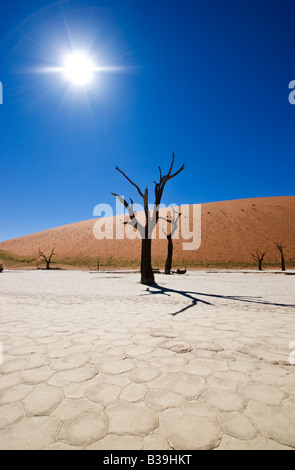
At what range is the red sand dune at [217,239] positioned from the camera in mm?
38844

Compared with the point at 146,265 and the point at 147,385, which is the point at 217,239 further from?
the point at 147,385

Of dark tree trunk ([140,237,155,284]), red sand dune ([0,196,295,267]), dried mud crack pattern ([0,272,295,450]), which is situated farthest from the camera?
red sand dune ([0,196,295,267])

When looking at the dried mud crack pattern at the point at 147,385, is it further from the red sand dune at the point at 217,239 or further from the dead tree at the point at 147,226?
the red sand dune at the point at 217,239

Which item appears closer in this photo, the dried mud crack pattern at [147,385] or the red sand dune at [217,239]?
the dried mud crack pattern at [147,385]

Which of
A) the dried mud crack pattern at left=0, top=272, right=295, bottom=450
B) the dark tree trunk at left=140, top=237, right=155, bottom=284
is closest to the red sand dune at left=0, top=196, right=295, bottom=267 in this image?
the dark tree trunk at left=140, top=237, right=155, bottom=284

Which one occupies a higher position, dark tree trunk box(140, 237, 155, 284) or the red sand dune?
the red sand dune

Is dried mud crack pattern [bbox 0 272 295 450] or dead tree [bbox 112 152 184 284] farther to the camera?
dead tree [bbox 112 152 184 284]

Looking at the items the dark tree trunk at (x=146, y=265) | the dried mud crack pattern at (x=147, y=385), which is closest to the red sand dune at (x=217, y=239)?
the dark tree trunk at (x=146, y=265)

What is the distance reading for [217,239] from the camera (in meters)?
43.7

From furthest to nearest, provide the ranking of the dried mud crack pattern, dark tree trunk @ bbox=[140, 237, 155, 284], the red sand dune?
the red sand dune < dark tree trunk @ bbox=[140, 237, 155, 284] < the dried mud crack pattern

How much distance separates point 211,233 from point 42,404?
4660 cm

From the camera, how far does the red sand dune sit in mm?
38844

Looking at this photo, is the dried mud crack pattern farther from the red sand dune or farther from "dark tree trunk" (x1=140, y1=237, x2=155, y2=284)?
the red sand dune

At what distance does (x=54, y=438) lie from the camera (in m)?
1.42
